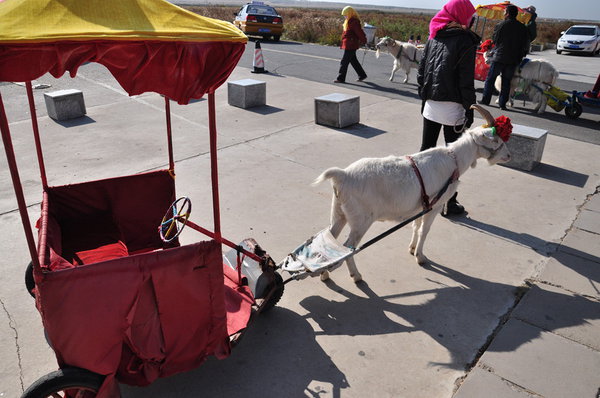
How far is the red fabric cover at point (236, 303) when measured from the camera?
3523 mm

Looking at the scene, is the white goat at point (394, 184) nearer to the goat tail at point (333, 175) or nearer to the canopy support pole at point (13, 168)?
the goat tail at point (333, 175)

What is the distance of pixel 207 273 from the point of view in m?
3.10

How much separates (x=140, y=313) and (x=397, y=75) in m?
14.4

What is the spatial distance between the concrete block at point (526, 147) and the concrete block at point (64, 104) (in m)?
8.52

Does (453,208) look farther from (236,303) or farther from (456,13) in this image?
(236,303)

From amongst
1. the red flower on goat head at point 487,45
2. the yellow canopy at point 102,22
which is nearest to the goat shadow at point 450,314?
the yellow canopy at point 102,22

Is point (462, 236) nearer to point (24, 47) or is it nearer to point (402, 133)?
point (402, 133)

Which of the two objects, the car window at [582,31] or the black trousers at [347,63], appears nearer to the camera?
the black trousers at [347,63]

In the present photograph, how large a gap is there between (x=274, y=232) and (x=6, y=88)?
35.1 ft

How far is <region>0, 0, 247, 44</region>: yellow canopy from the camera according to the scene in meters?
2.16

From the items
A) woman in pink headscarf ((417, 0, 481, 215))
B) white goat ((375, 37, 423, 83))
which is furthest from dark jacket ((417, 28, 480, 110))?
white goat ((375, 37, 423, 83))

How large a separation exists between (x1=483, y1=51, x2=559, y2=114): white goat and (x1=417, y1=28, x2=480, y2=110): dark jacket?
6.51 m

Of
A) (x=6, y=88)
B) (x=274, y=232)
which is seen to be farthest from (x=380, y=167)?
(x=6, y=88)

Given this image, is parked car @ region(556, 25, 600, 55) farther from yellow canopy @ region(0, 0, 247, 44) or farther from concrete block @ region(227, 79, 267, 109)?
yellow canopy @ region(0, 0, 247, 44)
